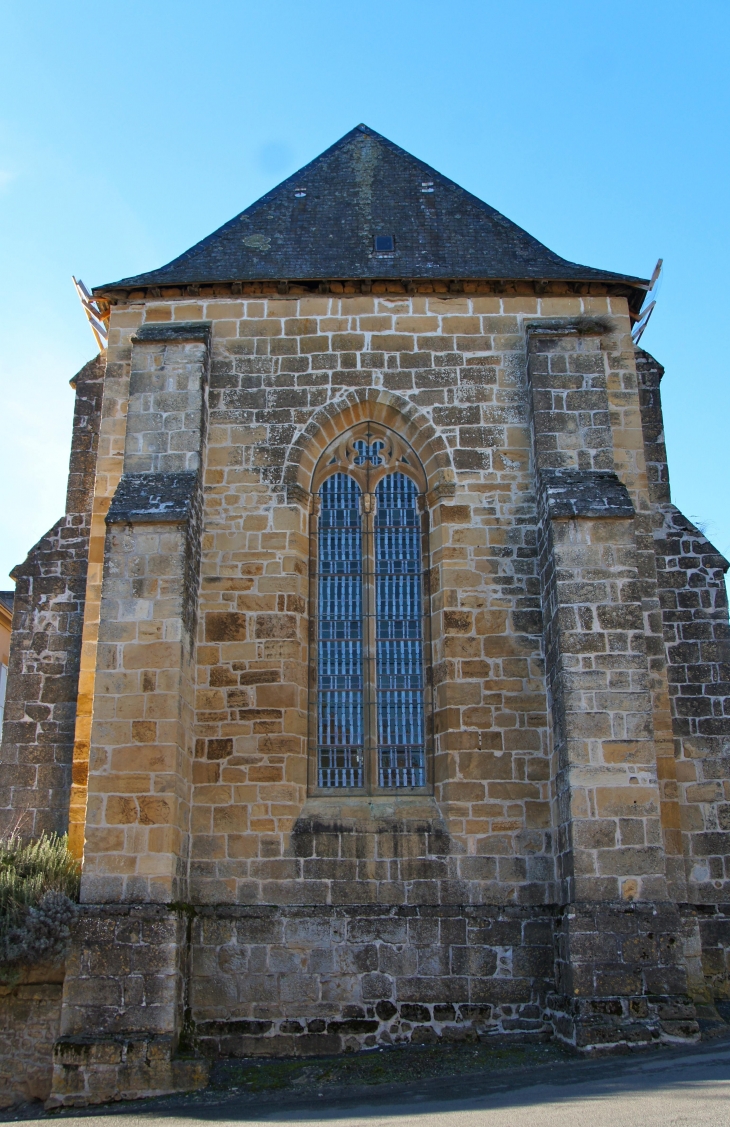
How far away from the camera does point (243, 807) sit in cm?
905

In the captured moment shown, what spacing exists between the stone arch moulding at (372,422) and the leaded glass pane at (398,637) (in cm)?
38

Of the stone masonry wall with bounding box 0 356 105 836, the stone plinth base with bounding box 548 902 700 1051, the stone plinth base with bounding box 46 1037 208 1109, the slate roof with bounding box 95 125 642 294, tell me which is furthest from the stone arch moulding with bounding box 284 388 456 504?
the stone plinth base with bounding box 46 1037 208 1109

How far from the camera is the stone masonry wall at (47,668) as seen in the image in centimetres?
994

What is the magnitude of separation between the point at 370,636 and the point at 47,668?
3333 mm

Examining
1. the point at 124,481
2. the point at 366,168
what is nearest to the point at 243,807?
the point at 124,481

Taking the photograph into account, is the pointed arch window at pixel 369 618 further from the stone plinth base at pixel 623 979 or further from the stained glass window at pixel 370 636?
the stone plinth base at pixel 623 979

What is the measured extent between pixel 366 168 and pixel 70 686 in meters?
7.37

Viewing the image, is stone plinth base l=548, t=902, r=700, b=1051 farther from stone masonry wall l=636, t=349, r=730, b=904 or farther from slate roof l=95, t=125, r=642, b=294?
slate roof l=95, t=125, r=642, b=294

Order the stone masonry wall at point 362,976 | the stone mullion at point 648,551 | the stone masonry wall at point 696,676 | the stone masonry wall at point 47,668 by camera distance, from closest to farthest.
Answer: the stone masonry wall at point 362,976 → the stone mullion at point 648,551 → the stone masonry wall at point 696,676 → the stone masonry wall at point 47,668

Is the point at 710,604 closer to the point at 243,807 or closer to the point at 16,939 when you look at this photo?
the point at 243,807

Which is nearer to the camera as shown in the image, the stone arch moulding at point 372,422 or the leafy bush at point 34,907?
the leafy bush at point 34,907

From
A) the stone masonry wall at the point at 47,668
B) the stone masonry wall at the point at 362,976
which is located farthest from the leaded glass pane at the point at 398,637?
the stone masonry wall at the point at 47,668

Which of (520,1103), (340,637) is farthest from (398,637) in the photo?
(520,1103)

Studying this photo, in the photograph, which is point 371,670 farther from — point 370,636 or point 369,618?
point 369,618
